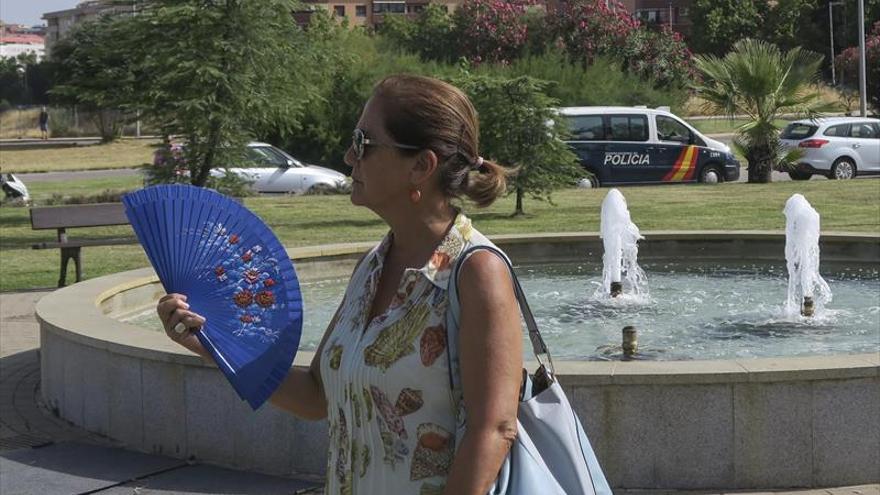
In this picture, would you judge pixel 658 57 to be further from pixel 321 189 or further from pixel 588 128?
pixel 321 189

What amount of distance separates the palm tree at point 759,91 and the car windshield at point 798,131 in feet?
4.58

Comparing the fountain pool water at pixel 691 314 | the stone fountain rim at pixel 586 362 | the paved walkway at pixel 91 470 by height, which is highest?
the stone fountain rim at pixel 586 362

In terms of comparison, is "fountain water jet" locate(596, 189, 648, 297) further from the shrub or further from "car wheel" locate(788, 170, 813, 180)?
"car wheel" locate(788, 170, 813, 180)

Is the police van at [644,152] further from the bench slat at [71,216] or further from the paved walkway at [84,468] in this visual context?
the paved walkway at [84,468]

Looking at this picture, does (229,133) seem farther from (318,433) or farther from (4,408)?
(318,433)

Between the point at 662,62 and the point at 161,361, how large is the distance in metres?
40.6

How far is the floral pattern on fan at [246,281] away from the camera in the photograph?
296 centimetres

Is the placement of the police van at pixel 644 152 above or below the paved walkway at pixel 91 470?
above

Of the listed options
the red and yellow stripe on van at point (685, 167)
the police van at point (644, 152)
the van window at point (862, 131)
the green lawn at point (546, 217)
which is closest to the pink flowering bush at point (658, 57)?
the van window at point (862, 131)

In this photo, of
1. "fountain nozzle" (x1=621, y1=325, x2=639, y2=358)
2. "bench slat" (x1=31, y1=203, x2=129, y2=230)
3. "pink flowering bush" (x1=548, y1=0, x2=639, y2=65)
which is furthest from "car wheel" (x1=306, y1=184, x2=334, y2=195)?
"pink flowering bush" (x1=548, y1=0, x2=639, y2=65)

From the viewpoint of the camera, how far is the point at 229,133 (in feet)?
60.2

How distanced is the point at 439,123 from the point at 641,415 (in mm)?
3561

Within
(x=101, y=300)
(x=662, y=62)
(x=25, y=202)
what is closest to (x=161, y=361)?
(x=101, y=300)

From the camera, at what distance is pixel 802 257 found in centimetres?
1139
